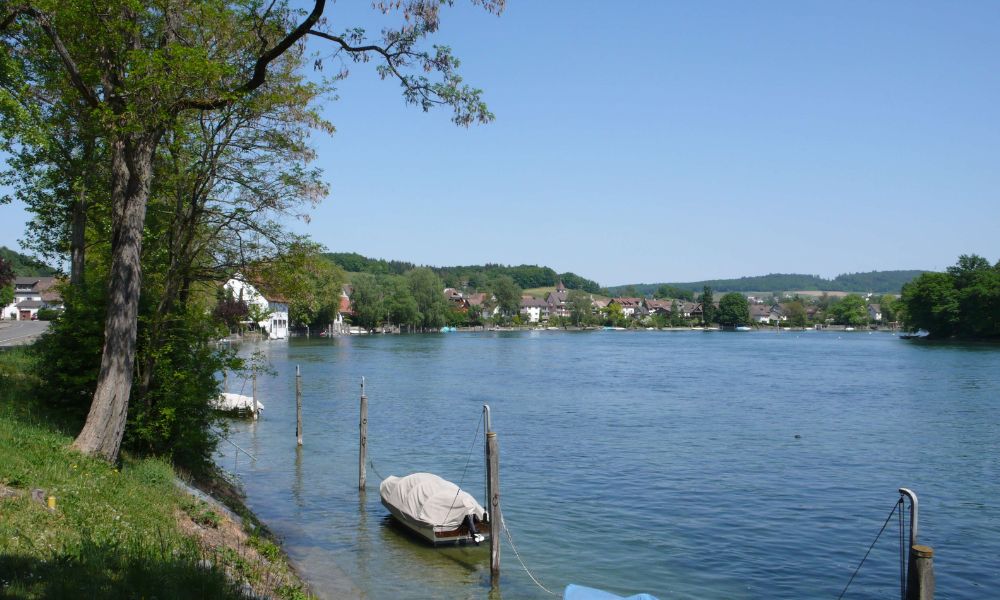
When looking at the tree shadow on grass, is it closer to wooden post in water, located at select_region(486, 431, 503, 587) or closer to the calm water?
the calm water

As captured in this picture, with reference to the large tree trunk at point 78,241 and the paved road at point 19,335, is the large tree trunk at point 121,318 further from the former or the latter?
the paved road at point 19,335

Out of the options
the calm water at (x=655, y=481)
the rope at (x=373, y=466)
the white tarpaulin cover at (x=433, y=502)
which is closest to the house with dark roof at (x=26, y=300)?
the calm water at (x=655, y=481)

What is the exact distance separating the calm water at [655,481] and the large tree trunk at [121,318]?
4.94 meters

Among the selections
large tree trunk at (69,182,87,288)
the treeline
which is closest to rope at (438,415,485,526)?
large tree trunk at (69,182,87,288)

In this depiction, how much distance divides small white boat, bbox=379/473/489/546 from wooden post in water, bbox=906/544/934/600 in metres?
11.1

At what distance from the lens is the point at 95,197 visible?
20844 millimetres

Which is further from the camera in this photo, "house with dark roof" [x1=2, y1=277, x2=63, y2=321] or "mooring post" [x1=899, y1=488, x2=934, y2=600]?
"house with dark roof" [x1=2, y1=277, x2=63, y2=321]

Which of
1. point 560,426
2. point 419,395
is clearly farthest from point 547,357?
point 560,426

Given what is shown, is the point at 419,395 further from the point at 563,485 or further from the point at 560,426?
the point at 563,485

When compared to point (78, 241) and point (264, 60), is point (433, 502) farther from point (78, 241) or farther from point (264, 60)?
point (78, 241)

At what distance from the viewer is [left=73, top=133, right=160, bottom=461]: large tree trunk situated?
13805 millimetres

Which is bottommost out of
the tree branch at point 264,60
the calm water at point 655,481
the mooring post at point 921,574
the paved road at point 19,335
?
the calm water at point 655,481

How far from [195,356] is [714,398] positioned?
37.9m

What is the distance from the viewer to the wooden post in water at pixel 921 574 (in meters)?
8.64
